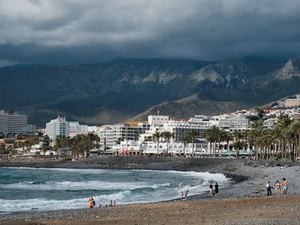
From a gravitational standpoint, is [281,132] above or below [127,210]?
above

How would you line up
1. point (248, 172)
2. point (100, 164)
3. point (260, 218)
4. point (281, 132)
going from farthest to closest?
1. point (100, 164)
2. point (281, 132)
3. point (248, 172)
4. point (260, 218)

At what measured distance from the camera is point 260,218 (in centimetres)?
2881

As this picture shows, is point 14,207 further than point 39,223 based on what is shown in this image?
Yes

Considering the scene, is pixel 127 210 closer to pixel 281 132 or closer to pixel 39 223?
pixel 39 223

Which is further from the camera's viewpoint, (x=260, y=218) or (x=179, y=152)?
(x=179, y=152)

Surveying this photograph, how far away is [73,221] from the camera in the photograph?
106 feet

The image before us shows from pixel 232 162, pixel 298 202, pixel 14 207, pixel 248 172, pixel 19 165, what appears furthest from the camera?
pixel 19 165

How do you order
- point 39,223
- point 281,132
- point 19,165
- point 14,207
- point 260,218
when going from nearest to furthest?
point 260,218
point 39,223
point 14,207
point 281,132
point 19,165

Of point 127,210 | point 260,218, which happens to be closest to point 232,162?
point 127,210

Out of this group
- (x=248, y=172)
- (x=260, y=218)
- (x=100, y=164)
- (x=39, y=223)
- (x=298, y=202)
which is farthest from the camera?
(x=100, y=164)

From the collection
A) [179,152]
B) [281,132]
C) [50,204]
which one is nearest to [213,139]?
[179,152]

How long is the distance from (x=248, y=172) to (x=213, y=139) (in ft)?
236

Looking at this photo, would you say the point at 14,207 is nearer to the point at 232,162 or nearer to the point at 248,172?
the point at 248,172

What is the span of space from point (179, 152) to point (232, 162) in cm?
6475
